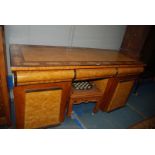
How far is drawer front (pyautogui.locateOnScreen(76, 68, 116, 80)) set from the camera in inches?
50.9

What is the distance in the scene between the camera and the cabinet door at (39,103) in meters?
1.15

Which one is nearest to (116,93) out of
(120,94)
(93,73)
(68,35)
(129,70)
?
(120,94)

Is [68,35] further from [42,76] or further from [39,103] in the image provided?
[39,103]

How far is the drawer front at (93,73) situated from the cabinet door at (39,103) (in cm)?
15

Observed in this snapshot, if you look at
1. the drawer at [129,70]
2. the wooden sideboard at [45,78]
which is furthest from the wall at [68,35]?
the drawer at [129,70]

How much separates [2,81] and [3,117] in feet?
1.44

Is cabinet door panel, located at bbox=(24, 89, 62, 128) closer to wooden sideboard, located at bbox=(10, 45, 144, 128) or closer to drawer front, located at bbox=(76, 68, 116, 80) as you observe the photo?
wooden sideboard, located at bbox=(10, 45, 144, 128)

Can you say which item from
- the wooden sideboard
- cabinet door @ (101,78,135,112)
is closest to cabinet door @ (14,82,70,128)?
the wooden sideboard

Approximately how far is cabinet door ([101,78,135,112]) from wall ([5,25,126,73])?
658 mm

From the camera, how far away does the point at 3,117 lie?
4.48 ft

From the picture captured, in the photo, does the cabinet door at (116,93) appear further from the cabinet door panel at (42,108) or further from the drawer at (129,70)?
the cabinet door panel at (42,108)
